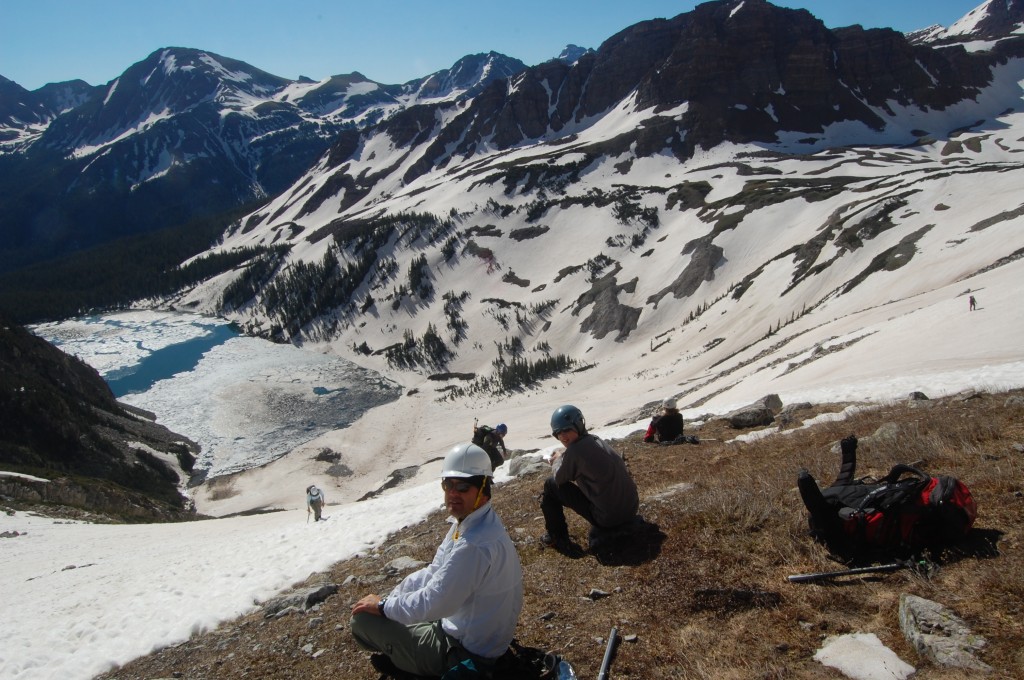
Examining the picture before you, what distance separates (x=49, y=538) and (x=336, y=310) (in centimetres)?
9579

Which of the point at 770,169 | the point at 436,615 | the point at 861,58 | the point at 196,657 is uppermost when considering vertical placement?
the point at 861,58

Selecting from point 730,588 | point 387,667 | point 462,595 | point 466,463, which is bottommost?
point 730,588

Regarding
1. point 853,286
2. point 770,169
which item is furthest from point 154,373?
point 770,169

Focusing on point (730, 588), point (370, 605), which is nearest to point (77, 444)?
point (370, 605)

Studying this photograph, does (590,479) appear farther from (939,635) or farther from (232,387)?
(232,387)

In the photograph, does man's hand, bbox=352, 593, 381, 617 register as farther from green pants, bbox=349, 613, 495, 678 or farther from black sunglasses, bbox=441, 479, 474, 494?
black sunglasses, bbox=441, 479, 474, 494

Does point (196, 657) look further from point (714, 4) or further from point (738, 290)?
point (714, 4)

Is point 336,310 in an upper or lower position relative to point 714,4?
lower

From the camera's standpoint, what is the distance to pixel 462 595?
5121 millimetres

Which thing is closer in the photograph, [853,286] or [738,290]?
[853,286]

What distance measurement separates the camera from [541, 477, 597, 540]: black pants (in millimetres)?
8703

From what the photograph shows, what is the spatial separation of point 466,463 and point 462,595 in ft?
3.85

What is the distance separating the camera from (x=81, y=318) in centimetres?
15962

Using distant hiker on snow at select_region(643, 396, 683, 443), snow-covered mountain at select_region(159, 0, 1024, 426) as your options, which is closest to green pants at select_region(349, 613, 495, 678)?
distant hiker on snow at select_region(643, 396, 683, 443)
